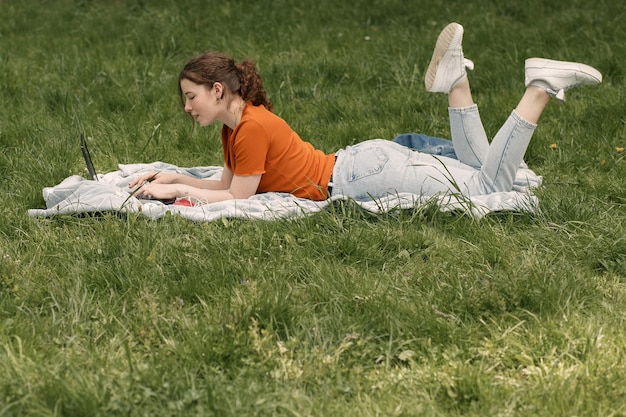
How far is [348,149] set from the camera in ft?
14.3

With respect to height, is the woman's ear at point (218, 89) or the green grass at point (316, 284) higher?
the woman's ear at point (218, 89)

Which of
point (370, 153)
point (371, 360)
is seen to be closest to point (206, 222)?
point (370, 153)

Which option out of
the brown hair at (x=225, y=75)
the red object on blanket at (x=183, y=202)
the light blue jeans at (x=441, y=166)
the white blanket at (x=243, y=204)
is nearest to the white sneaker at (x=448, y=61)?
the light blue jeans at (x=441, y=166)

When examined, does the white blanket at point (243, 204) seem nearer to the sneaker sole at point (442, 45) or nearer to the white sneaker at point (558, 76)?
the white sneaker at point (558, 76)

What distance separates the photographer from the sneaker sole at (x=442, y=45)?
4.20 meters

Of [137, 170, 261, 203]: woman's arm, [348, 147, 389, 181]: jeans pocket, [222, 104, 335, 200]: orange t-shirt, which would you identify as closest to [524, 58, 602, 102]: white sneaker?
[348, 147, 389, 181]: jeans pocket

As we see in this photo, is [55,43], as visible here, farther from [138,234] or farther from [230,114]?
[138,234]

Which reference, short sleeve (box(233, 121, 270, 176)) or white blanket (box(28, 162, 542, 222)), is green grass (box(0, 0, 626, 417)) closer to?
white blanket (box(28, 162, 542, 222))

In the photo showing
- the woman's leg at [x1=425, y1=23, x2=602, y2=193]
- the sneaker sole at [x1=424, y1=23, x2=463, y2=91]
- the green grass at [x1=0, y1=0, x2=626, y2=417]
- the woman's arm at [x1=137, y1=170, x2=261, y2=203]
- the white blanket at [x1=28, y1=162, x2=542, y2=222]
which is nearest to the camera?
the green grass at [x1=0, y1=0, x2=626, y2=417]

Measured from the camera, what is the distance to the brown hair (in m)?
4.03

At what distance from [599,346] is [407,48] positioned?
13.8 feet

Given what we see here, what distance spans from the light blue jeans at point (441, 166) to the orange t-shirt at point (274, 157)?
0.31 ft

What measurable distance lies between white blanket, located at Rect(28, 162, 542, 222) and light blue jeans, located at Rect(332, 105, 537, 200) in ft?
0.32

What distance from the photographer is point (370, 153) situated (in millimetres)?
4215
